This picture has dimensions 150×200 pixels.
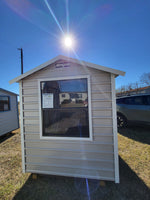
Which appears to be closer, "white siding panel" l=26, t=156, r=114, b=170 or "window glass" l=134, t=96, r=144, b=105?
"white siding panel" l=26, t=156, r=114, b=170

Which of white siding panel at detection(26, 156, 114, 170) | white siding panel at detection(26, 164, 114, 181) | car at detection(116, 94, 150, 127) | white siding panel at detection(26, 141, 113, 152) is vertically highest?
car at detection(116, 94, 150, 127)

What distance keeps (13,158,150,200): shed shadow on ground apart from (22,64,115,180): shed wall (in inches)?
6.6

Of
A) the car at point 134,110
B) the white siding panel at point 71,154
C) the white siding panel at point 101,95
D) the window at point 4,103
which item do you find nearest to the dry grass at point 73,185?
the white siding panel at point 71,154

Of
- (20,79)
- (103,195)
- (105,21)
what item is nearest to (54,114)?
(20,79)


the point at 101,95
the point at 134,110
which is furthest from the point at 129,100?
the point at 101,95

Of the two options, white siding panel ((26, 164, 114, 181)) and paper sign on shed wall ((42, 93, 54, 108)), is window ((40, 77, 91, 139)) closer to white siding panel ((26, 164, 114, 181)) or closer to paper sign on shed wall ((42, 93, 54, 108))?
paper sign on shed wall ((42, 93, 54, 108))

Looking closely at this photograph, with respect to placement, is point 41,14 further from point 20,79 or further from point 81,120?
point 81,120

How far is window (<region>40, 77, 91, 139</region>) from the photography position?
6.10 feet

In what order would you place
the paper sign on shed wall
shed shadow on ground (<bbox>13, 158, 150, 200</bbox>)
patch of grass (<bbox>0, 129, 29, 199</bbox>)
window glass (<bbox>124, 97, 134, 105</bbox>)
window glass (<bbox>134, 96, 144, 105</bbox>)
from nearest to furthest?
1. shed shadow on ground (<bbox>13, 158, 150, 200</bbox>)
2. patch of grass (<bbox>0, 129, 29, 199</bbox>)
3. the paper sign on shed wall
4. window glass (<bbox>134, 96, 144, 105</bbox>)
5. window glass (<bbox>124, 97, 134, 105</bbox>)

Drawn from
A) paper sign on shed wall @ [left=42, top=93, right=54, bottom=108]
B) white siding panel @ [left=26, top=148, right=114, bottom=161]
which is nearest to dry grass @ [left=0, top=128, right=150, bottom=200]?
white siding panel @ [left=26, top=148, right=114, bottom=161]

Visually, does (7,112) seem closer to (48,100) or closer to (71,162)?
(48,100)

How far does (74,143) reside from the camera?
6.06 ft

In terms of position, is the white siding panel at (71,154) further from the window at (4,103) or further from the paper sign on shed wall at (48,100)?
the window at (4,103)

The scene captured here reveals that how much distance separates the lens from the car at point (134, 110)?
4.00 m
